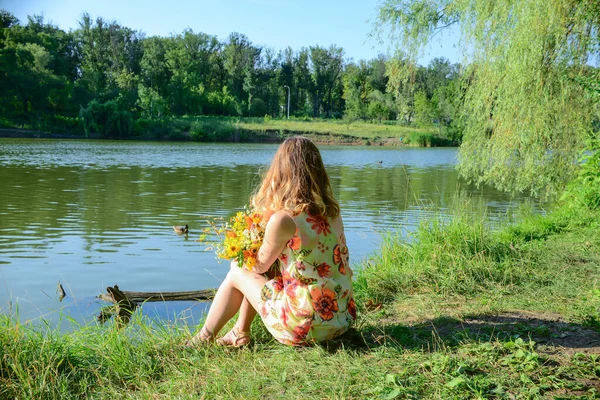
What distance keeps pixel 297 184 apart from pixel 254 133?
168 ft

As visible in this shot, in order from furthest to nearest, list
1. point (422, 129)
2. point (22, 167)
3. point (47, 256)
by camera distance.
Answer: point (422, 129) → point (22, 167) → point (47, 256)

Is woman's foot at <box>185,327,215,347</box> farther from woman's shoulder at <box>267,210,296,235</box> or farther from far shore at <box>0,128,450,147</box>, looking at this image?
far shore at <box>0,128,450,147</box>

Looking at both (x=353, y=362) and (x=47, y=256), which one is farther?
(x=47, y=256)

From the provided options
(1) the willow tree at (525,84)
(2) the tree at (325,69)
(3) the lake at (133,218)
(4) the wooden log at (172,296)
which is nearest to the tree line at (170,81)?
(2) the tree at (325,69)

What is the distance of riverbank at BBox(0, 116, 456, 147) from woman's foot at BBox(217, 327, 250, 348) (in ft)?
158

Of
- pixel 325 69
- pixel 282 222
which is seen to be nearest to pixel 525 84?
pixel 282 222

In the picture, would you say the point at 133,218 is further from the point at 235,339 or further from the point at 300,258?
the point at 300,258

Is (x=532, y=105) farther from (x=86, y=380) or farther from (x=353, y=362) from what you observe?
(x=86, y=380)

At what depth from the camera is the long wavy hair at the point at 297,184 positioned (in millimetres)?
3021

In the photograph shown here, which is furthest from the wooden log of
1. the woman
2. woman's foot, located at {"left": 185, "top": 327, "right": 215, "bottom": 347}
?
the woman

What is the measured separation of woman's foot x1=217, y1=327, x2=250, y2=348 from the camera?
327 cm

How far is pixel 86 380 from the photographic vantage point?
2896mm

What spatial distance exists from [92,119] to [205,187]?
35.4 meters

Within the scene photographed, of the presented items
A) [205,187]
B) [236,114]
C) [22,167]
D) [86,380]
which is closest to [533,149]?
[86,380]
